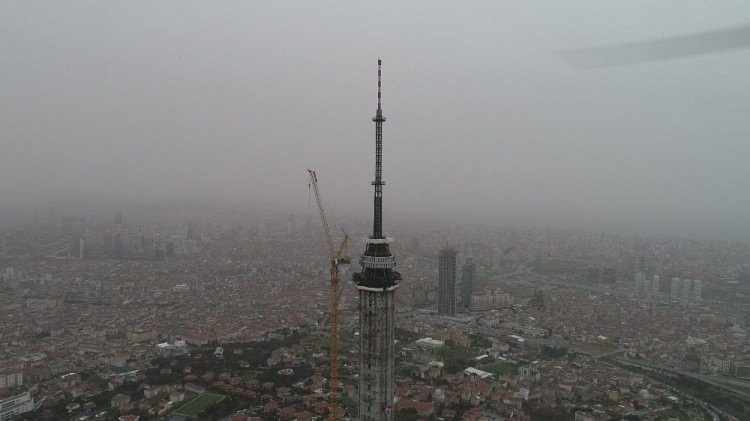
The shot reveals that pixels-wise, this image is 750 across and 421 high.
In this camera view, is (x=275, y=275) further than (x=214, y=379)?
Yes

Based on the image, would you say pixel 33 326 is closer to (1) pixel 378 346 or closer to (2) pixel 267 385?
(2) pixel 267 385

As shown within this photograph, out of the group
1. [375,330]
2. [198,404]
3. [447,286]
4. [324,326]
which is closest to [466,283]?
[447,286]

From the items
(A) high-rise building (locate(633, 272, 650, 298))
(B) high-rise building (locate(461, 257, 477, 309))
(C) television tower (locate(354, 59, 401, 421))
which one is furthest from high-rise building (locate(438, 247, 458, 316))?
(C) television tower (locate(354, 59, 401, 421))

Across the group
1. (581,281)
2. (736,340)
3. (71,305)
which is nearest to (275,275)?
(71,305)

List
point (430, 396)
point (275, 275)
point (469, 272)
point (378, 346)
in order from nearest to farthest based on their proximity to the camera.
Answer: point (378, 346) → point (430, 396) → point (469, 272) → point (275, 275)

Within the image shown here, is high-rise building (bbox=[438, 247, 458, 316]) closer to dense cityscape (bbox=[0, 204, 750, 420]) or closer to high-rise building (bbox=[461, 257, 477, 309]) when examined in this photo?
dense cityscape (bbox=[0, 204, 750, 420])

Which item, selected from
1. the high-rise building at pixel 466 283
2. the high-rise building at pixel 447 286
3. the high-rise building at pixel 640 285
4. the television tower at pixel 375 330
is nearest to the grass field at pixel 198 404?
the television tower at pixel 375 330

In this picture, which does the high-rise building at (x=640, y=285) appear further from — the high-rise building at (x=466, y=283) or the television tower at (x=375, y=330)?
the television tower at (x=375, y=330)
